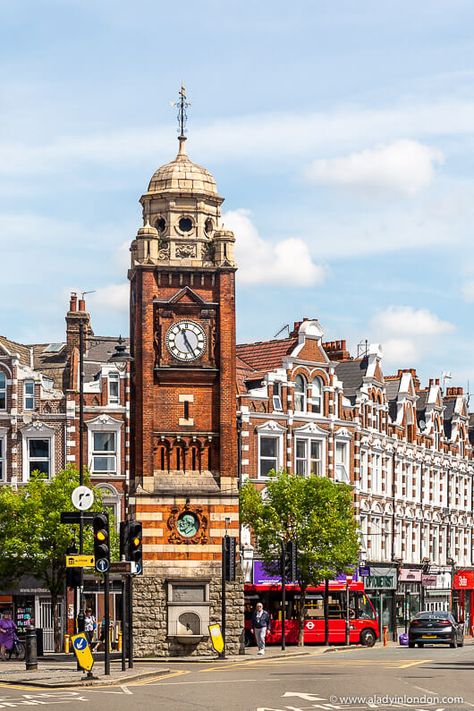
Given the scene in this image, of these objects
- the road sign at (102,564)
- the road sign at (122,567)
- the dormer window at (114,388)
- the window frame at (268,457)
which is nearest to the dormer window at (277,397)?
the window frame at (268,457)

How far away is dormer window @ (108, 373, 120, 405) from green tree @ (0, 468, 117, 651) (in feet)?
23.8

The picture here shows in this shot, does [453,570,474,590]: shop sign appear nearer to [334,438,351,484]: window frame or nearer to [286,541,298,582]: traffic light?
[334,438,351,484]: window frame

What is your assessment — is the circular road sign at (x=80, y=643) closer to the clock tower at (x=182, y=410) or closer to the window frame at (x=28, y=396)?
the clock tower at (x=182, y=410)

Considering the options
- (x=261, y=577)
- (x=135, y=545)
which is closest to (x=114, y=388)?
(x=261, y=577)

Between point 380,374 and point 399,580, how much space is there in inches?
465

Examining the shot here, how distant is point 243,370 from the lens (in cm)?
7856

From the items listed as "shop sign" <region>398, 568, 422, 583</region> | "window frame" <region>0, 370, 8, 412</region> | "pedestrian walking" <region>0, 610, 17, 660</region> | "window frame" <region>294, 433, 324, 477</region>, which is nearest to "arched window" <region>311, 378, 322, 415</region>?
"window frame" <region>294, 433, 324, 477</region>

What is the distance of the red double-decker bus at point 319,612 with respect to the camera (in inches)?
2633

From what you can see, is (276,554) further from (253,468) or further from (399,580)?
(399,580)

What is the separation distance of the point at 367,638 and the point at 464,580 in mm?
29766

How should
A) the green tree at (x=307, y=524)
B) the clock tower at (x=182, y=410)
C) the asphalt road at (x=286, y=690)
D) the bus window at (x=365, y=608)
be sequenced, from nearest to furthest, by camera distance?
1. the asphalt road at (x=286, y=690)
2. the clock tower at (x=182, y=410)
3. the green tree at (x=307, y=524)
4. the bus window at (x=365, y=608)

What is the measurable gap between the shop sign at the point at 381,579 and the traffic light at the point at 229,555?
3003cm

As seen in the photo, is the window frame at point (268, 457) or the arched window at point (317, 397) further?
the arched window at point (317, 397)

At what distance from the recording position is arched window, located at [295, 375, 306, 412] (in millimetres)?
76812
